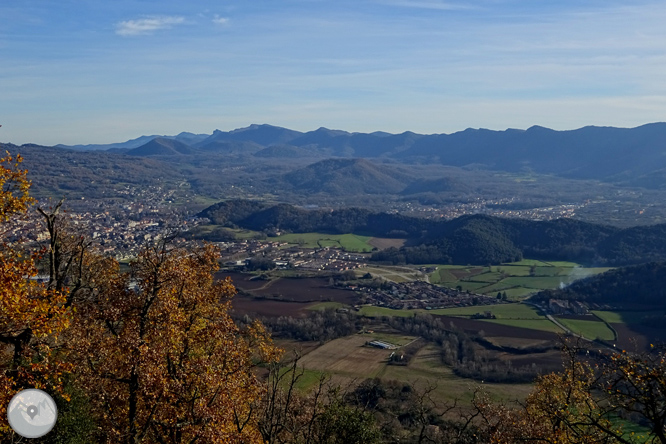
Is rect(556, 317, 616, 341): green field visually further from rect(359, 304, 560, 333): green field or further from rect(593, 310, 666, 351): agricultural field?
rect(359, 304, 560, 333): green field

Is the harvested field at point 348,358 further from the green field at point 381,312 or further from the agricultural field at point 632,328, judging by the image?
the agricultural field at point 632,328

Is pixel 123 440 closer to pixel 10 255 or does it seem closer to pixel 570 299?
pixel 10 255

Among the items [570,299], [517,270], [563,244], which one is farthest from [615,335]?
[563,244]

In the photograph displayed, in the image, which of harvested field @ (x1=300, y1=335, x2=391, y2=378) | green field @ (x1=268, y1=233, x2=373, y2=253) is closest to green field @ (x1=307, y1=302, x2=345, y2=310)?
harvested field @ (x1=300, y1=335, x2=391, y2=378)

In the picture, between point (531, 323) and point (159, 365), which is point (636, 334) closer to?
point (531, 323)

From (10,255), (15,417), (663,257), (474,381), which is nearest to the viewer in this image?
(15,417)
